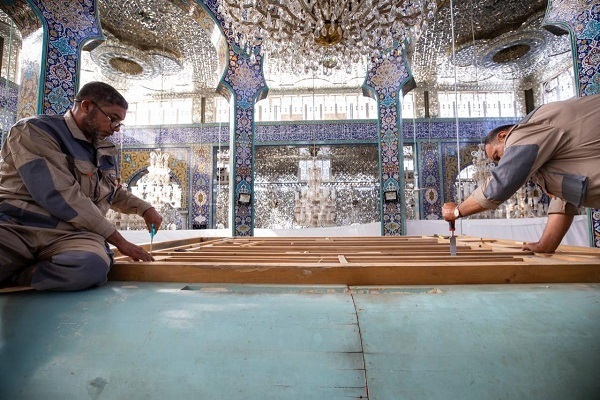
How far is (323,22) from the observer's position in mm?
2830

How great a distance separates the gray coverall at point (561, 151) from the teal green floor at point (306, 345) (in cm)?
42

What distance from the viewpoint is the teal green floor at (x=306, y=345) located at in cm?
57

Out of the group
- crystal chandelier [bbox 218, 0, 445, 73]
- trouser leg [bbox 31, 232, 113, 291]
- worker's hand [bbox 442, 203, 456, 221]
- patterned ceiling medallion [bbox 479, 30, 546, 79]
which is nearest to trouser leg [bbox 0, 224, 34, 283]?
trouser leg [bbox 31, 232, 113, 291]

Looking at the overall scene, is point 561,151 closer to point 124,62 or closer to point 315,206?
point 315,206

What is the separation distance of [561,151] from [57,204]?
63.9 inches

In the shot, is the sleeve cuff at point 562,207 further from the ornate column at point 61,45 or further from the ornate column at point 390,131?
the ornate column at point 61,45

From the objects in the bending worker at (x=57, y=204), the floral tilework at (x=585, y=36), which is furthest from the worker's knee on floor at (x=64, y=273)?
the floral tilework at (x=585, y=36)

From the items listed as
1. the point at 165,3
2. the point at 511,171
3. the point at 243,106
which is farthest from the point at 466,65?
the point at 511,171

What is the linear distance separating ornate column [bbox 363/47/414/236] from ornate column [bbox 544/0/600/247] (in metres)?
1.65

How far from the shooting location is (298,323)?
698 millimetres

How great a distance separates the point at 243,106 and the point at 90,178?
3318 millimetres

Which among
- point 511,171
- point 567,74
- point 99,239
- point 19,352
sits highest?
point 567,74

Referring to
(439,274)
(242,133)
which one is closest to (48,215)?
(439,274)

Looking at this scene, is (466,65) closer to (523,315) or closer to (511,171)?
(511,171)
